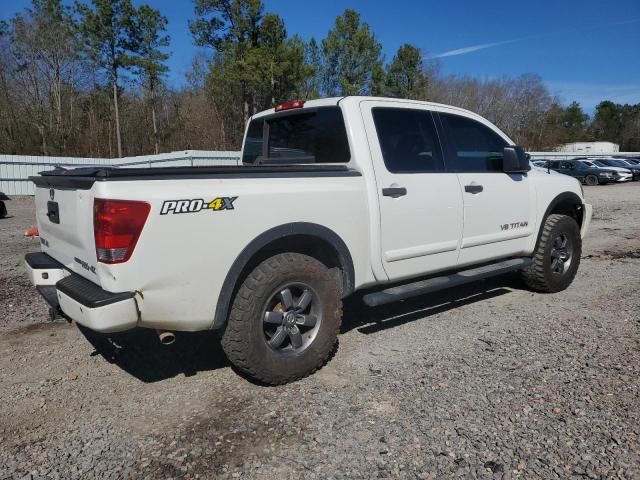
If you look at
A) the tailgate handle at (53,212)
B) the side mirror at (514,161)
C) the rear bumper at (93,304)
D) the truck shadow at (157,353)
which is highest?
the side mirror at (514,161)

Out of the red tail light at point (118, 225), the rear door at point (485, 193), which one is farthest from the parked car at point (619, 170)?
the red tail light at point (118, 225)

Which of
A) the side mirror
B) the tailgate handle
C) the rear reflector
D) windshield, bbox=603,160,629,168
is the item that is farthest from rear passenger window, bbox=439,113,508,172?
windshield, bbox=603,160,629,168

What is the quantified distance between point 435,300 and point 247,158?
2486 millimetres

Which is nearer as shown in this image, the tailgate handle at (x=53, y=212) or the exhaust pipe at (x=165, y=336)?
the exhaust pipe at (x=165, y=336)

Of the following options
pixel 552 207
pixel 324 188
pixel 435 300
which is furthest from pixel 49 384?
pixel 552 207

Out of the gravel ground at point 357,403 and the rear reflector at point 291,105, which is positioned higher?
the rear reflector at point 291,105

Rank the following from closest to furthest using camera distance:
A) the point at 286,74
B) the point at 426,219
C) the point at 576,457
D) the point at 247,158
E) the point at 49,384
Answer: the point at 576,457, the point at 49,384, the point at 426,219, the point at 247,158, the point at 286,74

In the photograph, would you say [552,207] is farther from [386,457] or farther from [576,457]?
[386,457]

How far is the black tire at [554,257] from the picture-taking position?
529 cm

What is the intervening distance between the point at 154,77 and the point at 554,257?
30685mm

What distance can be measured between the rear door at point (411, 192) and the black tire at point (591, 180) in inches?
1105

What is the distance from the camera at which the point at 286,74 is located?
2795cm

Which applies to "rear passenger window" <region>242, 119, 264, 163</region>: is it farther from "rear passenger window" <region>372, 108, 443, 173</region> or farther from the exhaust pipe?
the exhaust pipe

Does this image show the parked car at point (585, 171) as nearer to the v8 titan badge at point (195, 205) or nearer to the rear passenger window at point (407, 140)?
the rear passenger window at point (407, 140)
